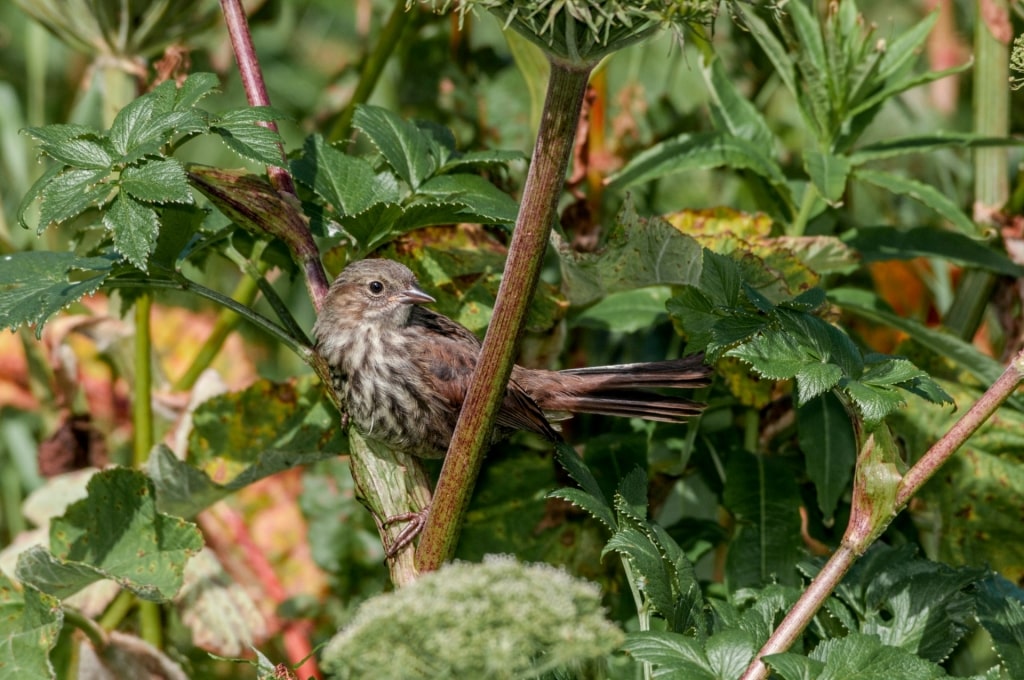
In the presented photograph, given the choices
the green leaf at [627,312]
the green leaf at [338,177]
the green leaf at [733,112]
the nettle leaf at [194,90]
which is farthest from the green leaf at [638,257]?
the nettle leaf at [194,90]

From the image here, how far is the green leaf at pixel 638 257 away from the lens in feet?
7.98

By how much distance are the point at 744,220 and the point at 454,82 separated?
5.06 ft

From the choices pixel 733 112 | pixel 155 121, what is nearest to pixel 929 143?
pixel 733 112

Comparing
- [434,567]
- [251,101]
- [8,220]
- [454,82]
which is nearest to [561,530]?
[434,567]

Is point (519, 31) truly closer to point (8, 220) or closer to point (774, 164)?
point (774, 164)

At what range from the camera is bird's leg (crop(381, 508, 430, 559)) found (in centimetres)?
203

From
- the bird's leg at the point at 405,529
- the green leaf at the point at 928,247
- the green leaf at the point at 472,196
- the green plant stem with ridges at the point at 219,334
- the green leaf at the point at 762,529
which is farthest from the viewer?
the green plant stem with ridges at the point at 219,334

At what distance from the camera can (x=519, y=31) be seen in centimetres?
167

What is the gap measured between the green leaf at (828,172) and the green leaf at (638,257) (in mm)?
405

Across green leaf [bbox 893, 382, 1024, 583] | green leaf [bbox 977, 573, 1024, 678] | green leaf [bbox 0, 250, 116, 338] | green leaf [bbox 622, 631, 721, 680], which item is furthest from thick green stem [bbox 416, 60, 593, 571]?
green leaf [bbox 893, 382, 1024, 583]

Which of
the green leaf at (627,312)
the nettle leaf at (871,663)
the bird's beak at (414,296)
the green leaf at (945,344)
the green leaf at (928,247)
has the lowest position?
the nettle leaf at (871,663)

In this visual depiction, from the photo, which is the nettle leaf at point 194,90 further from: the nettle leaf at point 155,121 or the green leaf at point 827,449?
the green leaf at point 827,449

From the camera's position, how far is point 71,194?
1.90 metres

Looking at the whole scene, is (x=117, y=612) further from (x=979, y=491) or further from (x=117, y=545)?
(x=979, y=491)
